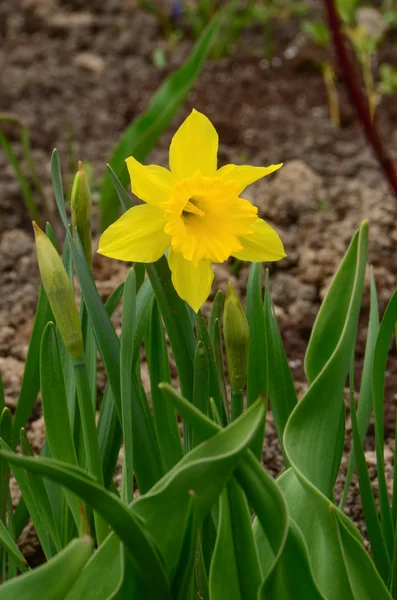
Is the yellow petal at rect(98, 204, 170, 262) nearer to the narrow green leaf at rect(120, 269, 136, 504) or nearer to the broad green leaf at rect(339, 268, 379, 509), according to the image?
the narrow green leaf at rect(120, 269, 136, 504)

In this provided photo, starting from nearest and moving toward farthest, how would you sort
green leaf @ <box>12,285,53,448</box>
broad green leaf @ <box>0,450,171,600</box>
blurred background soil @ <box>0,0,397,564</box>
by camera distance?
broad green leaf @ <box>0,450,171,600</box>
green leaf @ <box>12,285,53,448</box>
blurred background soil @ <box>0,0,397,564</box>

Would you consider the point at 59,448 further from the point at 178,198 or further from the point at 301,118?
the point at 301,118

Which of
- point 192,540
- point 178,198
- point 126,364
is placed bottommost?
point 192,540

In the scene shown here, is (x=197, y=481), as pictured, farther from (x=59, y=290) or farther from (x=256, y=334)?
(x=256, y=334)

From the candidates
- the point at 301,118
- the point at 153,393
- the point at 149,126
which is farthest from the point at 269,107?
the point at 153,393

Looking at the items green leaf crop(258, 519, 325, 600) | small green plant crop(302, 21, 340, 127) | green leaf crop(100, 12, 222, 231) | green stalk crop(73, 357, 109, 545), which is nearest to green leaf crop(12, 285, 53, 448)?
green stalk crop(73, 357, 109, 545)

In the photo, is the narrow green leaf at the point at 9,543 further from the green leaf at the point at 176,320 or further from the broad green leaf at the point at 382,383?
the broad green leaf at the point at 382,383

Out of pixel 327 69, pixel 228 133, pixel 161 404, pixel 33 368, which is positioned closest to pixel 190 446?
pixel 161 404

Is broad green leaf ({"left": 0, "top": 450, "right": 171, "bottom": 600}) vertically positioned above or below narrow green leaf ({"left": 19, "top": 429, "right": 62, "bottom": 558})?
above
